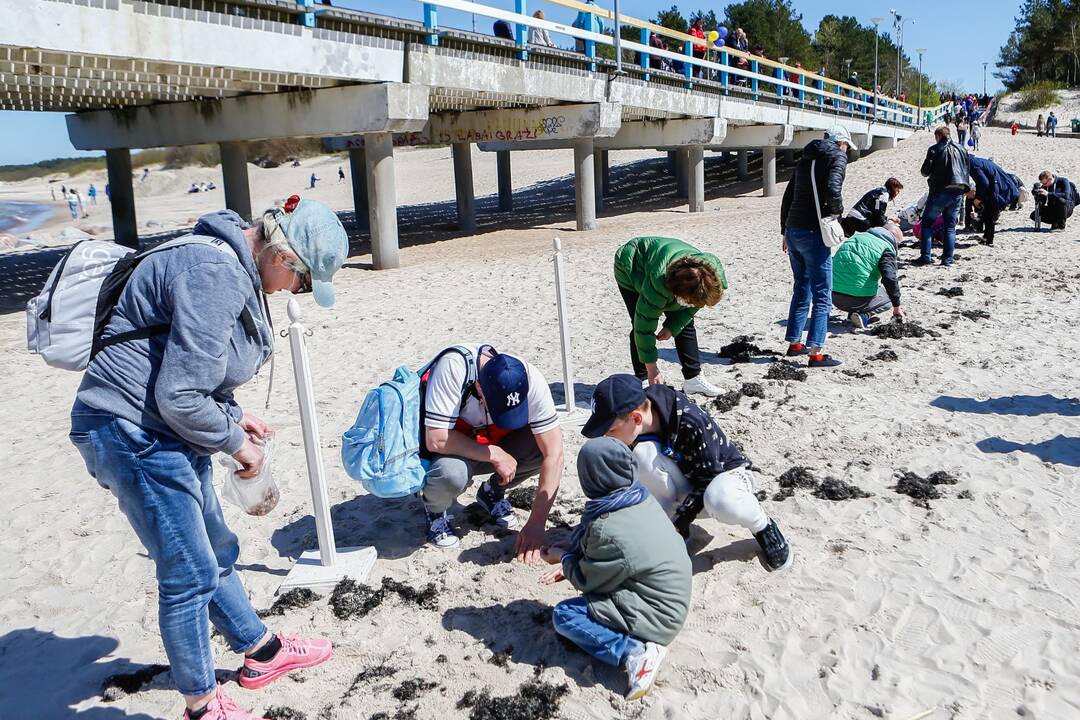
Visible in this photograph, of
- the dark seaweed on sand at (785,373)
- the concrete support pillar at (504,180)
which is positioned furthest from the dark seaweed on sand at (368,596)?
the concrete support pillar at (504,180)

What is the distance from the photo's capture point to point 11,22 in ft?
25.3

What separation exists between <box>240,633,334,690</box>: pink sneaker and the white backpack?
1.32 metres

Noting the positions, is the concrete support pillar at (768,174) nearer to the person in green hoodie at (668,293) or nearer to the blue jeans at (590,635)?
the person in green hoodie at (668,293)

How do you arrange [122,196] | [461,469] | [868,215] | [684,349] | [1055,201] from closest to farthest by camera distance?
[461,469], [684,349], [868,215], [1055,201], [122,196]

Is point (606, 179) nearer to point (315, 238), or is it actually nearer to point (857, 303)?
point (857, 303)

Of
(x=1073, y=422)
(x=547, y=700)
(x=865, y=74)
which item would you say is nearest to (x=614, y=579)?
(x=547, y=700)

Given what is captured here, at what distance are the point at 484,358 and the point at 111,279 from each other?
5.56 ft

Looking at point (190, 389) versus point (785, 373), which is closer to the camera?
point (190, 389)

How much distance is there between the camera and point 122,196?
17031mm

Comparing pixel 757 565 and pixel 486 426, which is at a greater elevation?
pixel 486 426

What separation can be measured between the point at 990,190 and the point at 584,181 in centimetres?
746

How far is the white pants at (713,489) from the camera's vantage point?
11.7 feet

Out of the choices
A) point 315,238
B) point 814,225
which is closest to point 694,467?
point 315,238

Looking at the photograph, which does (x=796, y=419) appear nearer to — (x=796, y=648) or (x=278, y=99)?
(x=796, y=648)
